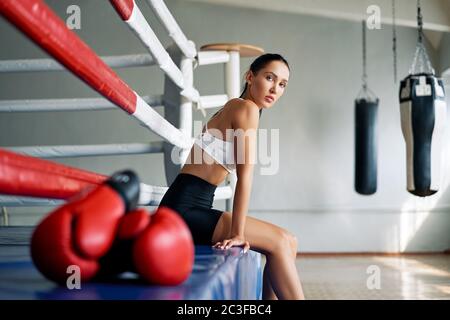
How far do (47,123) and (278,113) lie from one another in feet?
8.19

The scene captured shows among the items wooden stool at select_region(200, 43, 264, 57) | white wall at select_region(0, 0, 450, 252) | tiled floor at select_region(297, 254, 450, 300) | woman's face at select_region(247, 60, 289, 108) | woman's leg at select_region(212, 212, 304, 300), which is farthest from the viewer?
white wall at select_region(0, 0, 450, 252)

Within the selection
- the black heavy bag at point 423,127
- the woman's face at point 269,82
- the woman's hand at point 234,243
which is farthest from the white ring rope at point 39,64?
the black heavy bag at point 423,127

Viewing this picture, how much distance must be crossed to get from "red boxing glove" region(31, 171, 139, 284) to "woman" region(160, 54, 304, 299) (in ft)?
2.29

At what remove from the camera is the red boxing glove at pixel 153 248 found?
770mm

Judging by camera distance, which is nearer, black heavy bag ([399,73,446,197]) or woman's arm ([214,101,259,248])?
woman's arm ([214,101,259,248])

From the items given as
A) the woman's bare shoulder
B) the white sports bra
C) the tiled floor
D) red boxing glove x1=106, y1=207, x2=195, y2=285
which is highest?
the woman's bare shoulder

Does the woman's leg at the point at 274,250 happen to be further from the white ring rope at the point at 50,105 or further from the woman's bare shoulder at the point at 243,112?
the white ring rope at the point at 50,105

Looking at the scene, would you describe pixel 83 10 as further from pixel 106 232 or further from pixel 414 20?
pixel 106 232

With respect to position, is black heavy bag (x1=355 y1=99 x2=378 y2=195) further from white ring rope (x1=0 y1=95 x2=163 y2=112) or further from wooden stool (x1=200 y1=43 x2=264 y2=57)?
white ring rope (x1=0 y1=95 x2=163 y2=112)

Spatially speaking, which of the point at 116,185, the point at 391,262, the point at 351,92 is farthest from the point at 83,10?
the point at 116,185

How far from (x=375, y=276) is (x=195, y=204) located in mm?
1713

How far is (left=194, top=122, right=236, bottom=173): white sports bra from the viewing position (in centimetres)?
167

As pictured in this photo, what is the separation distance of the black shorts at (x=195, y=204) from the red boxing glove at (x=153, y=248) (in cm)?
75

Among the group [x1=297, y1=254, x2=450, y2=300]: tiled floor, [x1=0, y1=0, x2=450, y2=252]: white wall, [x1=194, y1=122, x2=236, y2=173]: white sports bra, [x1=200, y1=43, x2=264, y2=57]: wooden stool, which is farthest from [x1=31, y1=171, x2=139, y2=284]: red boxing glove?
[x1=0, y1=0, x2=450, y2=252]: white wall
